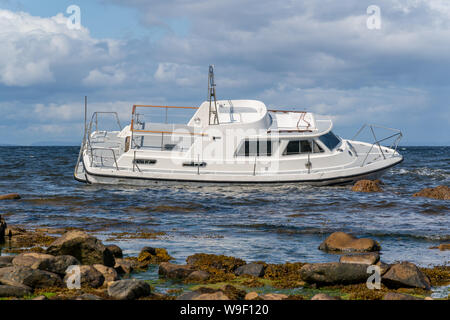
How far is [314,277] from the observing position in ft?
24.3

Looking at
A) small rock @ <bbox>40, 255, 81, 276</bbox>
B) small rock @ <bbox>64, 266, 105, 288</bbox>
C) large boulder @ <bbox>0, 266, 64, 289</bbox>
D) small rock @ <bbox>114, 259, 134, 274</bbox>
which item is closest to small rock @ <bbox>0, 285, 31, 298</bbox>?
large boulder @ <bbox>0, 266, 64, 289</bbox>

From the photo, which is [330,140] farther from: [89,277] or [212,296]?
[212,296]

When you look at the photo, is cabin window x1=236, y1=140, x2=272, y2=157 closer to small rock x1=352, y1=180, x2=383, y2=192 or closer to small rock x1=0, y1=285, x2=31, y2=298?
small rock x1=352, y1=180, x2=383, y2=192

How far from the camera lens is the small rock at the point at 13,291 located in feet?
21.3

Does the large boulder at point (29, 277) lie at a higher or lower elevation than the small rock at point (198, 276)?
higher

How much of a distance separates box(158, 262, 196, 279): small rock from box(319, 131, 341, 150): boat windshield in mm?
13328

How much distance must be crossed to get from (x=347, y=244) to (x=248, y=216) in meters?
5.08

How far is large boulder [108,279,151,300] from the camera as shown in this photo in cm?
650

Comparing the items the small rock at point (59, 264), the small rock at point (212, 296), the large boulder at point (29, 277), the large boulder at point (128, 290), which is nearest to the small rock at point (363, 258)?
the small rock at point (212, 296)

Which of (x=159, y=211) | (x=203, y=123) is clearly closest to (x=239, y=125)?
(x=203, y=123)

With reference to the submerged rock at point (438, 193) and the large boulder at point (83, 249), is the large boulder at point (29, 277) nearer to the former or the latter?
the large boulder at point (83, 249)

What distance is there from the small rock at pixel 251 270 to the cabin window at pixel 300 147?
12.2m
